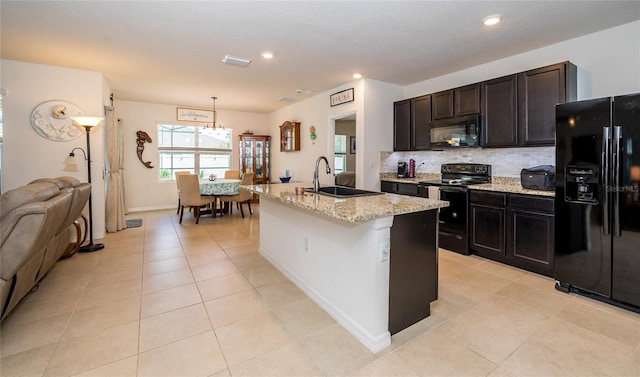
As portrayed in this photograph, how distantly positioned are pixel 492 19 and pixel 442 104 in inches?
62.9

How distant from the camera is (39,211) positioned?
188 cm

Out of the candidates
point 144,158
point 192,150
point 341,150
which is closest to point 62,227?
point 144,158

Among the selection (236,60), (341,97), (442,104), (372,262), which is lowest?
(372,262)

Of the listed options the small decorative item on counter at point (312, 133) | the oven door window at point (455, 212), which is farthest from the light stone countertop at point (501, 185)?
the small decorative item on counter at point (312, 133)

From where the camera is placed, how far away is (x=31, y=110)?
156 inches

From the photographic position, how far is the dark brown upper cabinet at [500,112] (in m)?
3.45

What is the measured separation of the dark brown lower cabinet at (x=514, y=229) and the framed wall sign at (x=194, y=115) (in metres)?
6.29

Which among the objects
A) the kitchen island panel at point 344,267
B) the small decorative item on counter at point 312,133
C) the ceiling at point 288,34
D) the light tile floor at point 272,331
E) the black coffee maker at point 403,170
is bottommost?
the light tile floor at point 272,331

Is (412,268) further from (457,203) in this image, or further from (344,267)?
(457,203)

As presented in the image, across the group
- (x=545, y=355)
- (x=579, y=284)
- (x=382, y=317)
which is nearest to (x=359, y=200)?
(x=382, y=317)

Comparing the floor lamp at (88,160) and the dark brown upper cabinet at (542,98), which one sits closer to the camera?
the dark brown upper cabinet at (542,98)

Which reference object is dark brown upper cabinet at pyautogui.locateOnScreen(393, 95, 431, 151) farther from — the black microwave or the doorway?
the doorway

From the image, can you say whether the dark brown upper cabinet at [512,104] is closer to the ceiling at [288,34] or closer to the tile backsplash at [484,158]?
the tile backsplash at [484,158]

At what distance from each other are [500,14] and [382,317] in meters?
2.82
